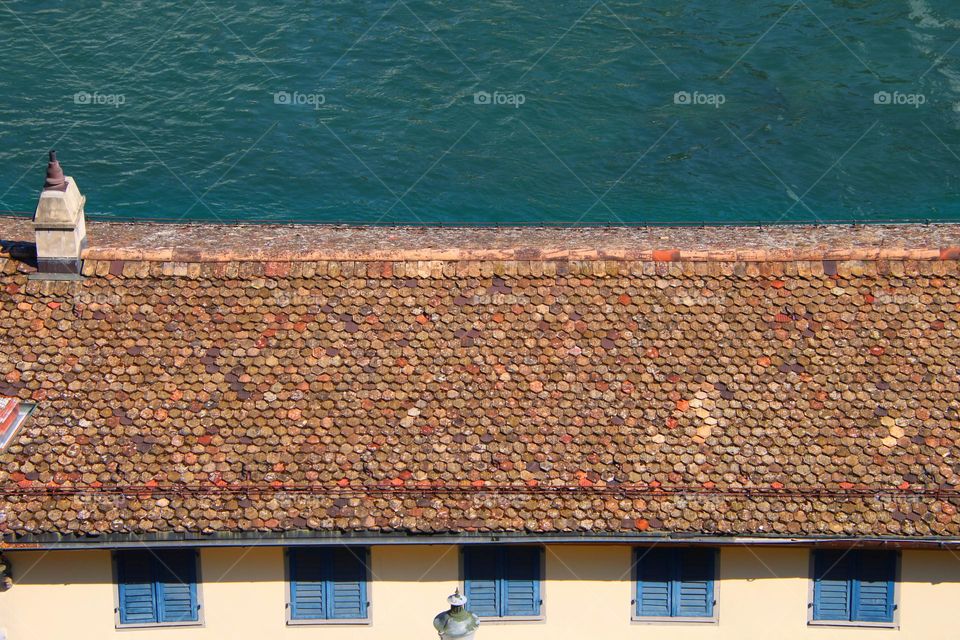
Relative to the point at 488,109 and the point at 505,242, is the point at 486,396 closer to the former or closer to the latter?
the point at 505,242

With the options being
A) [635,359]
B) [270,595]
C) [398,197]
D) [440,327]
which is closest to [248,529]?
[270,595]

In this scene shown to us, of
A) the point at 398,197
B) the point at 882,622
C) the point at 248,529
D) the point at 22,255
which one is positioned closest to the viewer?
the point at 248,529

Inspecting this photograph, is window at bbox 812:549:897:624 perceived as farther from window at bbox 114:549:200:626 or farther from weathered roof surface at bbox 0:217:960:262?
window at bbox 114:549:200:626

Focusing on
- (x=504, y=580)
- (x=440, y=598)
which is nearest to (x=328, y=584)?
(x=440, y=598)

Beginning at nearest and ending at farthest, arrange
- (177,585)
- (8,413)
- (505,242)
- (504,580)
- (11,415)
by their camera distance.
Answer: (8,413) < (11,415) < (177,585) < (504,580) < (505,242)

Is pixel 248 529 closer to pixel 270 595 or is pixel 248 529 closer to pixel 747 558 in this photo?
pixel 270 595

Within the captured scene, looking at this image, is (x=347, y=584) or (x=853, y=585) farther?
(x=853, y=585)

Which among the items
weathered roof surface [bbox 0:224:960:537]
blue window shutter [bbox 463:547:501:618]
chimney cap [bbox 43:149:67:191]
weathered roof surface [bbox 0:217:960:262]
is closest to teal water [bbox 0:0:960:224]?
weathered roof surface [bbox 0:217:960:262]
